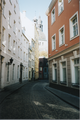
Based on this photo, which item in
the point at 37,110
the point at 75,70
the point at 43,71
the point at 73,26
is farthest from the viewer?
the point at 43,71

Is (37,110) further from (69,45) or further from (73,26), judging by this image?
(73,26)

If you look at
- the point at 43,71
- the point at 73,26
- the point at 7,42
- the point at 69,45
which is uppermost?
the point at 73,26

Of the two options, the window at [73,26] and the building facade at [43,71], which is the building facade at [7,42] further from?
the building facade at [43,71]

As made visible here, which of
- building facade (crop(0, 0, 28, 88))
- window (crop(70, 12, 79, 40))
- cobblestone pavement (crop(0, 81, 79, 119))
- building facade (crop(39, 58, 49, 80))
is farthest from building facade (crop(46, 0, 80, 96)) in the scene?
building facade (crop(39, 58, 49, 80))

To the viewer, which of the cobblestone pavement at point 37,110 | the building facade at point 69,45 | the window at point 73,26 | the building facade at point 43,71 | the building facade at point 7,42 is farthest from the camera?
the building facade at point 43,71

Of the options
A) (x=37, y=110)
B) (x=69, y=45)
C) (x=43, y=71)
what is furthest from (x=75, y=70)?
(x=43, y=71)

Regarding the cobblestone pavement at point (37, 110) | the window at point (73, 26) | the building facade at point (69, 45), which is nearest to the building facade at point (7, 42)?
the building facade at point (69, 45)

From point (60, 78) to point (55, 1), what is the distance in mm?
8248

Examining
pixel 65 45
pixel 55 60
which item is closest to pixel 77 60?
pixel 65 45

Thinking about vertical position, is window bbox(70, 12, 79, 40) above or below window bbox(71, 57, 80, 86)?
above

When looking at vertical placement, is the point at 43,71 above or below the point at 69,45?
below

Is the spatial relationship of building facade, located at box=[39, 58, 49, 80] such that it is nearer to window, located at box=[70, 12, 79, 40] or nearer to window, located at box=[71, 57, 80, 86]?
window, located at box=[70, 12, 79, 40]

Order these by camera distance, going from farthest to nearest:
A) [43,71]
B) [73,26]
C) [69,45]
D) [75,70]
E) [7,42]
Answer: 1. [43,71]
2. [7,42]
3. [69,45]
4. [73,26]
5. [75,70]

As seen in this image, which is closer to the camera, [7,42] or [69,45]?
[69,45]
